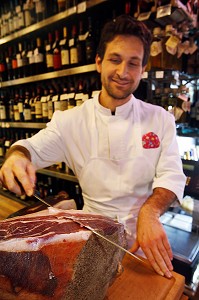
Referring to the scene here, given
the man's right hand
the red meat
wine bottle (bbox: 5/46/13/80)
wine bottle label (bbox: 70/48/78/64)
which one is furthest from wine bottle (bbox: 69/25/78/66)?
the red meat

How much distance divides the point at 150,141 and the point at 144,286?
1.94 ft

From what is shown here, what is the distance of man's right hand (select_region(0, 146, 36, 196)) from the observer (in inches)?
24.7

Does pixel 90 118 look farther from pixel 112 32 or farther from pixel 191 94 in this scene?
pixel 191 94

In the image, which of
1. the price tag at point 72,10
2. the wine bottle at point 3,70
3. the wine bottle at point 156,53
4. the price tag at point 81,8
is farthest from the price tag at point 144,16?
the wine bottle at point 3,70

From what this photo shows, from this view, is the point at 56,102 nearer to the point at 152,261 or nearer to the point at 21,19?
the point at 21,19

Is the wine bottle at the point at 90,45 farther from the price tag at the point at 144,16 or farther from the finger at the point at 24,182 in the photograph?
the finger at the point at 24,182

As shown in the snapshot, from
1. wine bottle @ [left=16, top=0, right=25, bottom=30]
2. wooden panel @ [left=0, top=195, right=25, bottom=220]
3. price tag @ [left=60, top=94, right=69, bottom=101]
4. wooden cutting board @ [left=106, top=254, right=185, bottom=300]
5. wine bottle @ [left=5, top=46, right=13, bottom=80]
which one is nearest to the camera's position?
wooden cutting board @ [left=106, top=254, right=185, bottom=300]

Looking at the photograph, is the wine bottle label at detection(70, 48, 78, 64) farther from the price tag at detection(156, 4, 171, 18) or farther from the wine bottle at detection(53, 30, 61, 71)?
the price tag at detection(156, 4, 171, 18)

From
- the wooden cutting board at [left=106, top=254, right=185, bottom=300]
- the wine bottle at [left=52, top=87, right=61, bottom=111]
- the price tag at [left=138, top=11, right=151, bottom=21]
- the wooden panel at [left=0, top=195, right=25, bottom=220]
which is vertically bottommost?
the wooden panel at [left=0, top=195, right=25, bottom=220]

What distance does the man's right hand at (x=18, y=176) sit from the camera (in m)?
0.63

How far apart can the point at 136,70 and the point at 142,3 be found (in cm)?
80

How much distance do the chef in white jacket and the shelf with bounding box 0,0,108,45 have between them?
77cm

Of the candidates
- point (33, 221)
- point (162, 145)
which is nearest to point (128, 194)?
point (162, 145)

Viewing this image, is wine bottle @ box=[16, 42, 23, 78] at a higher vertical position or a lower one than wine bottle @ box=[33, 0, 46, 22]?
lower
